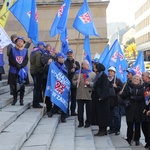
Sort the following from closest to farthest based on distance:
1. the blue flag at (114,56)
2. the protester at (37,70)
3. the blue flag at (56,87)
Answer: the blue flag at (56,87) < the protester at (37,70) < the blue flag at (114,56)

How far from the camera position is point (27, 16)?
9.08m

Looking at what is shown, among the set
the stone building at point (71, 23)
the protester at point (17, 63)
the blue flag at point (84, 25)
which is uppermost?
the stone building at point (71, 23)

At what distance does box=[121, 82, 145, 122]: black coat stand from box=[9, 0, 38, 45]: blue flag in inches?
119

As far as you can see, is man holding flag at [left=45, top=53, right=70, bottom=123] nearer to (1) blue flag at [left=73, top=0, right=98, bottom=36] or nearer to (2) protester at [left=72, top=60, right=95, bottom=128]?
(2) protester at [left=72, top=60, right=95, bottom=128]

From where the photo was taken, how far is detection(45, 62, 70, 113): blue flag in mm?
8626

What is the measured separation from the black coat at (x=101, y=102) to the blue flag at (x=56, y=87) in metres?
1.01

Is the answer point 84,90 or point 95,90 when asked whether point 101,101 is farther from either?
point 84,90

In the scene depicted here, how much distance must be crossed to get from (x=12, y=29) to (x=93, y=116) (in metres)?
9.30

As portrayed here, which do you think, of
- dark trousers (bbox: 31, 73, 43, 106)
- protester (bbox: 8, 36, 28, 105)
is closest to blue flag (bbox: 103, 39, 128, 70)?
dark trousers (bbox: 31, 73, 43, 106)

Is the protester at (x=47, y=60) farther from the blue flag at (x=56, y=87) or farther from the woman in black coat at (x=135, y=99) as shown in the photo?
the woman in black coat at (x=135, y=99)

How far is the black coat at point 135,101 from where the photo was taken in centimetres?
742

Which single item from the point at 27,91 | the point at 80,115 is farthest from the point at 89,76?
the point at 27,91

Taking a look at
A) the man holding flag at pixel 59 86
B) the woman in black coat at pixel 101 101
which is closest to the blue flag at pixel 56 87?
the man holding flag at pixel 59 86

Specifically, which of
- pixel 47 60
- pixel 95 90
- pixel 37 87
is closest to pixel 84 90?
pixel 95 90
